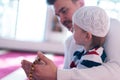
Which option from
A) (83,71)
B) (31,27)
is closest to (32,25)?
(31,27)

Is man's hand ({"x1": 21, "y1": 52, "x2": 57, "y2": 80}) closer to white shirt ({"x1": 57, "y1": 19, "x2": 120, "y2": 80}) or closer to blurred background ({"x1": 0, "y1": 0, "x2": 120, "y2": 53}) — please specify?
white shirt ({"x1": 57, "y1": 19, "x2": 120, "y2": 80})

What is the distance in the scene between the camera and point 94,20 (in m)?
0.78

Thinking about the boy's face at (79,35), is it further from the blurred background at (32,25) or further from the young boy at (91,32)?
the blurred background at (32,25)

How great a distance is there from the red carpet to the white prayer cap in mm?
1495

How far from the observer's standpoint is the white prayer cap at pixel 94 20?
78cm

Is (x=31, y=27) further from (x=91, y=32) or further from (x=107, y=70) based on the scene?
(x=107, y=70)

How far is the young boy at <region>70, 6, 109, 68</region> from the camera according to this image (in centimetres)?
78

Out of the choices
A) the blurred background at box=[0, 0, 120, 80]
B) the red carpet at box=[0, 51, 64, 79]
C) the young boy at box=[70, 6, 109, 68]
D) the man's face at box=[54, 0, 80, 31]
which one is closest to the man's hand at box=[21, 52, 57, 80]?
the young boy at box=[70, 6, 109, 68]

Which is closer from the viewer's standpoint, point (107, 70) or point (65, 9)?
point (107, 70)

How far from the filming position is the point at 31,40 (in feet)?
11.9

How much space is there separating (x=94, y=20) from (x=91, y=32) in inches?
2.0

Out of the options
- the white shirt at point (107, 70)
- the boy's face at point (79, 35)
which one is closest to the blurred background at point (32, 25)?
the boy's face at point (79, 35)

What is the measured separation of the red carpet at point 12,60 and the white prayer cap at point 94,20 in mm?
1495

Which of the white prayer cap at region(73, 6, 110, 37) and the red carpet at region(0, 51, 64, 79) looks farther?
the red carpet at region(0, 51, 64, 79)
